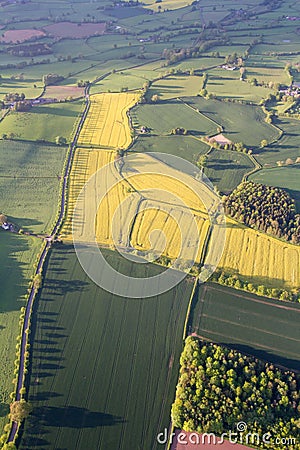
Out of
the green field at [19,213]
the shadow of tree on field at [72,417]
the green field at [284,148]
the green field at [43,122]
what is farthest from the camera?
the green field at [43,122]

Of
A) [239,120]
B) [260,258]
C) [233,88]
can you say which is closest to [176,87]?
[233,88]

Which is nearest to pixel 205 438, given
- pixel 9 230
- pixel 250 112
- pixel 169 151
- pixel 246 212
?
pixel 246 212

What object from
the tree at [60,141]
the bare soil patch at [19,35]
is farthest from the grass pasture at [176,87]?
the bare soil patch at [19,35]

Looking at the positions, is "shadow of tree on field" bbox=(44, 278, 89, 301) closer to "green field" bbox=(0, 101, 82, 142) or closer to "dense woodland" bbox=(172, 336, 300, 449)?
"dense woodland" bbox=(172, 336, 300, 449)

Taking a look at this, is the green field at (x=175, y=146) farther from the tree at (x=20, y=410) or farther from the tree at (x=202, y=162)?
the tree at (x=20, y=410)

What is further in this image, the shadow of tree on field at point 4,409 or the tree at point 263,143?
the tree at point 263,143

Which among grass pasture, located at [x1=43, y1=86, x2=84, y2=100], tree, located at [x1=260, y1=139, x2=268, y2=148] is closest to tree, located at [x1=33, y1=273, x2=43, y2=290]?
tree, located at [x1=260, y1=139, x2=268, y2=148]

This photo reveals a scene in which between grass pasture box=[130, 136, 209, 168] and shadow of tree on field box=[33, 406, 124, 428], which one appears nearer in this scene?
shadow of tree on field box=[33, 406, 124, 428]
